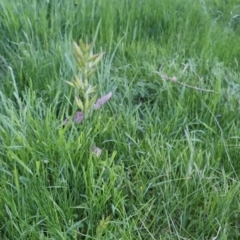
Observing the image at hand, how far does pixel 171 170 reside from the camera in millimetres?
1495

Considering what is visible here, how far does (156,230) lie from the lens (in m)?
1.39

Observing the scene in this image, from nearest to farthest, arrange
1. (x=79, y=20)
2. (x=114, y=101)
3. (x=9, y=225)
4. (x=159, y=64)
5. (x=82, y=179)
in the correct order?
(x=9, y=225)
(x=82, y=179)
(x=114, y=101)
(x=159, y=64)
(x=79, y=20)

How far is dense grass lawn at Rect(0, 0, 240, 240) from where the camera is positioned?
1.37 meters

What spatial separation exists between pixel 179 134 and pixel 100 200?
1.59 ft

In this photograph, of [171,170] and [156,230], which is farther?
[171,170]

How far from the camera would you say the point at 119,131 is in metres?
1.64

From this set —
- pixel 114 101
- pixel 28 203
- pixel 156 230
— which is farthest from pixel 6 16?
pixel 156 230

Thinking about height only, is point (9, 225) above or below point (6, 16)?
below

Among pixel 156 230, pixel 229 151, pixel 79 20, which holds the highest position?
pixel 79 20

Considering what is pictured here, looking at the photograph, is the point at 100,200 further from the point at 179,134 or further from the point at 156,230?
the point at 179,134

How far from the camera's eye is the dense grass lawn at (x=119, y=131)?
→ 1.37 metres

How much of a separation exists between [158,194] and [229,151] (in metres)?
0.35

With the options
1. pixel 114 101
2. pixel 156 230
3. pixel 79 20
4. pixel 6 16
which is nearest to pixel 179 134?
pixel 114 101

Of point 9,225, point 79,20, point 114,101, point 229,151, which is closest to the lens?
point 9,225
